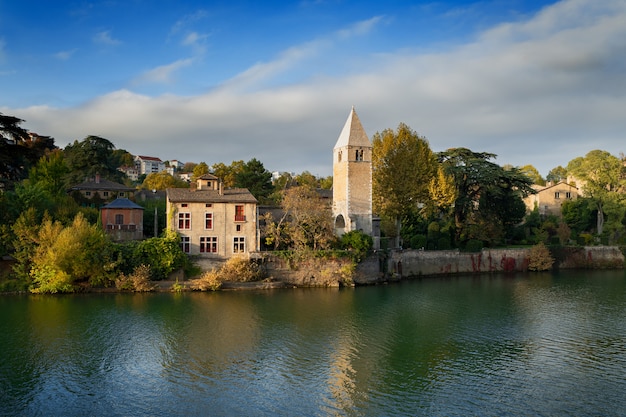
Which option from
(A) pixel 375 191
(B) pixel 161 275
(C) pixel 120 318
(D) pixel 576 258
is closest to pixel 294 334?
(C) pixel 120 318

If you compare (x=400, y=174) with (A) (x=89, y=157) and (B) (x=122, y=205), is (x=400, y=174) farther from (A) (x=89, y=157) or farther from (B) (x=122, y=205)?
(A) (x=89, y=157)

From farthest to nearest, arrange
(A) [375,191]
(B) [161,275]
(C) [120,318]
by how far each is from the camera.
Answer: (A) [375,191], (B) [161,275], (C) [120,318]

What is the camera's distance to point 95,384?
66.5ft

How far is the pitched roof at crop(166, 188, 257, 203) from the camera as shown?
142 ft

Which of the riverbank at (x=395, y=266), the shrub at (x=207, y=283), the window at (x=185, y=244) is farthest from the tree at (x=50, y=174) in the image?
the shrub at (x=207, y=283)

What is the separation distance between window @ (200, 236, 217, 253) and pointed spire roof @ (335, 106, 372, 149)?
14548 mm

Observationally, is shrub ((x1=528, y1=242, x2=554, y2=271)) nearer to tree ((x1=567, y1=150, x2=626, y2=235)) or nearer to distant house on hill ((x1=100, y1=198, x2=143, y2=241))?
tree ((x1=567, y1=150, x2=626, y2=235))

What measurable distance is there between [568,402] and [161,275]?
2962 centimetres

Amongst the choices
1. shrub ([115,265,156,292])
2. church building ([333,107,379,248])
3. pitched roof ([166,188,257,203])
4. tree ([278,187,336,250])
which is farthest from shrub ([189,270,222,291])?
church building ([333,107,379,248])

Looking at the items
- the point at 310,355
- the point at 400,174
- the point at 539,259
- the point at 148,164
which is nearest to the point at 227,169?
the point at 400,174

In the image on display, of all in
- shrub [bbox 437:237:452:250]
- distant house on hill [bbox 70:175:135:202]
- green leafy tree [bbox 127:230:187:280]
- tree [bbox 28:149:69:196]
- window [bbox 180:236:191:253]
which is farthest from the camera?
distant house on hill [bbox 70:175:135:202]

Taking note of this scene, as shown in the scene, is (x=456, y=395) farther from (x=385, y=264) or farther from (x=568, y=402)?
(x=385, y=264)

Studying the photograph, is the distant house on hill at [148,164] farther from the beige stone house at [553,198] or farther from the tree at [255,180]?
the beige stone house at [553,198]

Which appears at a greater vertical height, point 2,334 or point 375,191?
point 375,191
